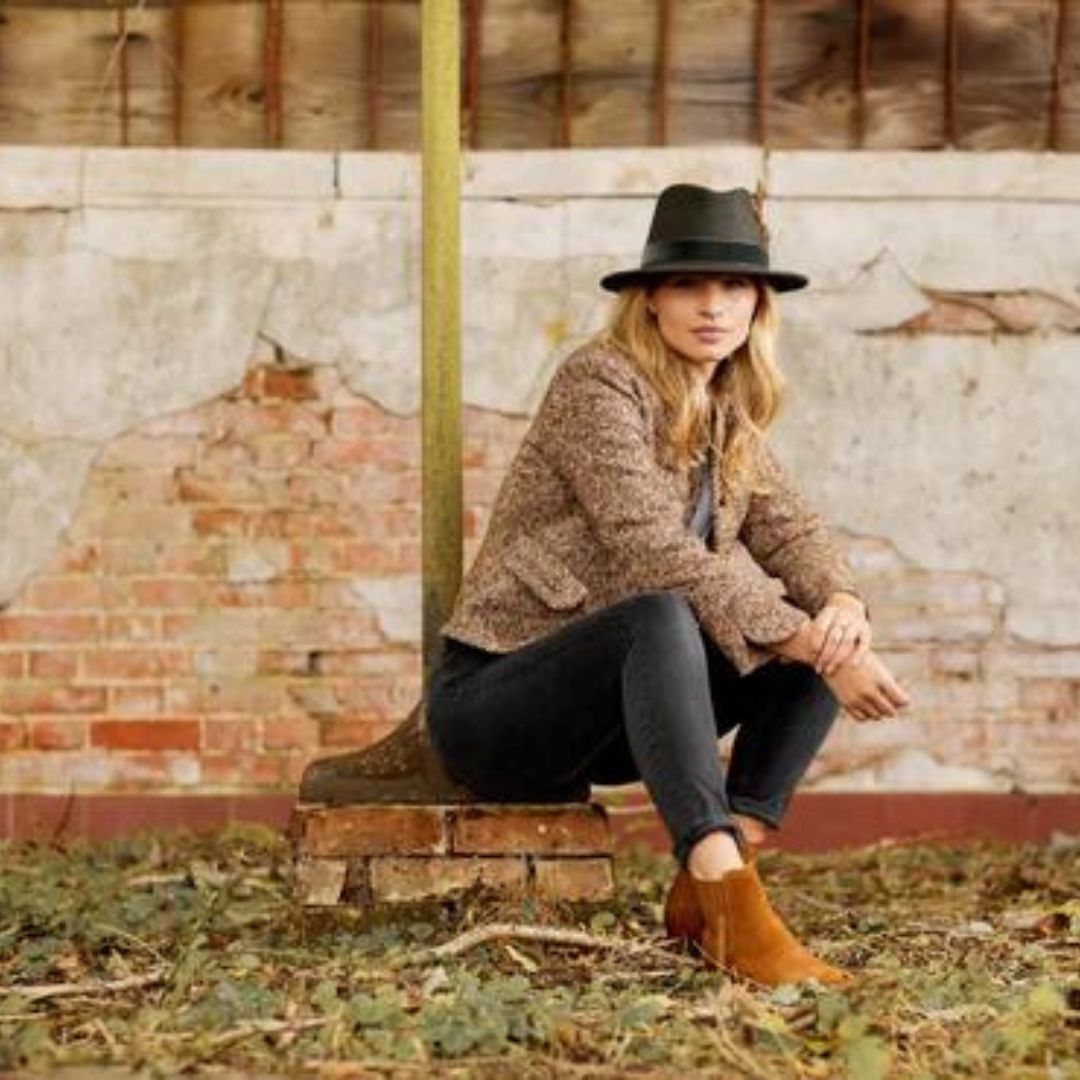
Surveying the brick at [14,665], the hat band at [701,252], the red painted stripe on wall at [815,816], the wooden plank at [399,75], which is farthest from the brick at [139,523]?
the hat band at [701,252]

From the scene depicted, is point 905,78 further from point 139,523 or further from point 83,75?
point 139,523

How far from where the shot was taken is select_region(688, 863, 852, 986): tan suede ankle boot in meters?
3.30

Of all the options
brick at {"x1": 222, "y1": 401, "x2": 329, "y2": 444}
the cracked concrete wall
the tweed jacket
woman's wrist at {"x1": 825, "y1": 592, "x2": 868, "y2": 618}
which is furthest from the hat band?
brick at {"x1": 222, "y1": 401, "x2": 329, "y2": 444}

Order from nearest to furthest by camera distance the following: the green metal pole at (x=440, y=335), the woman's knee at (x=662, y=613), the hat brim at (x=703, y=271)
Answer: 1. the woman's knee at (x=662, y=613)
2. the hat brim at (x=703, y=271)
3. the green metal pole at (x=440, y=335)

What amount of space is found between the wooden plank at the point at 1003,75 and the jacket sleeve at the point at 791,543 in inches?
70.9

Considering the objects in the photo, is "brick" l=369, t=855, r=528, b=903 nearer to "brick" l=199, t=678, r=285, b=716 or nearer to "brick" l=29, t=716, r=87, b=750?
"brick" l=199, t=678, r=285, b=716

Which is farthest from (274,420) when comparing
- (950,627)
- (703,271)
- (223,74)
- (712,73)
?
(703,271)

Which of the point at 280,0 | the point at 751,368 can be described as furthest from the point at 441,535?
the point at 280,0

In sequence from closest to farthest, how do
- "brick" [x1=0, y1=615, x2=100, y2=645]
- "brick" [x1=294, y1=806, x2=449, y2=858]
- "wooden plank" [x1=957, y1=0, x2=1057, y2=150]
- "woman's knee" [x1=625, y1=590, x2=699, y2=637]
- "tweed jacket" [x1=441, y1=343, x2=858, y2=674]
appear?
"woman's knee" [x1=625, y1=590, x2=699, y2=637] < "tweed jacket" [x1=441, y1=343, x2=858, y2=674] < "brick" [x1=294, y1=806, x2=449, y2=858] < "brick" [x1=0, y1=615, x2=100, y2=645] < "wooden plank" [x1=957, y1=0, x2=1057, y2=150]

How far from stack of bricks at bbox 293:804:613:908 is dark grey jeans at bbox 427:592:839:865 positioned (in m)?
0.06

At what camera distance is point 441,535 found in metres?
3.97

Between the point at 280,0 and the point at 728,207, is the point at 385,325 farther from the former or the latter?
the point at 728,207

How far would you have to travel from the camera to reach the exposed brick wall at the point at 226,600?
17.3 feet

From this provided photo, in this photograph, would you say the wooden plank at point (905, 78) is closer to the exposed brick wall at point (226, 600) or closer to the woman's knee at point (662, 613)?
the exposed brick wall at point (226, 600)
